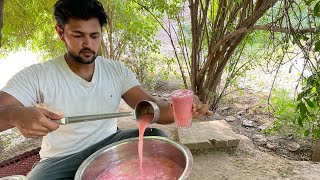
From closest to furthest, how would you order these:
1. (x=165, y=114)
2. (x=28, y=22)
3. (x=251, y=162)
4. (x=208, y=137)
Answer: (x=165, y=114) < (x=251, y=162) < (x=208, y=137) < (x=28, y=22)

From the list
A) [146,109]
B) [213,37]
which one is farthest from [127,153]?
[213,37]

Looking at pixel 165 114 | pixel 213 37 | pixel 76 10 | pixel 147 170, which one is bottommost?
pixel 147 170

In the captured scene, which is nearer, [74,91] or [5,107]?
[5,107]

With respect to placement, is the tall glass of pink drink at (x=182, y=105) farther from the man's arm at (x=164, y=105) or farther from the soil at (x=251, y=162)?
the soil at (x=251, y=162)

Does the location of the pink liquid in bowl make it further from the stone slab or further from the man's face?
the stone slab

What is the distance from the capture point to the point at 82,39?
209 cm

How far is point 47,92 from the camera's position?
6.59 ft

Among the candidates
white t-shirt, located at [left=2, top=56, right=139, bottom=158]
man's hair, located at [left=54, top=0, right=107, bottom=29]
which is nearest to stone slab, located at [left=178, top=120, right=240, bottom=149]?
white t-shirt, located at [left=2, top=56, right=139, bottom=158]

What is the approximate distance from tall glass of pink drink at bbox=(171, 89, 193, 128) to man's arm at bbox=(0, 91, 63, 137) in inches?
22.4

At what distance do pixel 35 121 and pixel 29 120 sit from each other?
1.7 inches

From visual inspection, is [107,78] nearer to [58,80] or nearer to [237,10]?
Result: [58,80]

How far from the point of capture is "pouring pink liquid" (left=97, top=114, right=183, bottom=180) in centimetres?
171

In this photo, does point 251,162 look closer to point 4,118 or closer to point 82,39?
point 82,39

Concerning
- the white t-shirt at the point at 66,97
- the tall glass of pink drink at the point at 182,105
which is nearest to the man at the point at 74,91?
the white t-shirt at the point at 66,97
